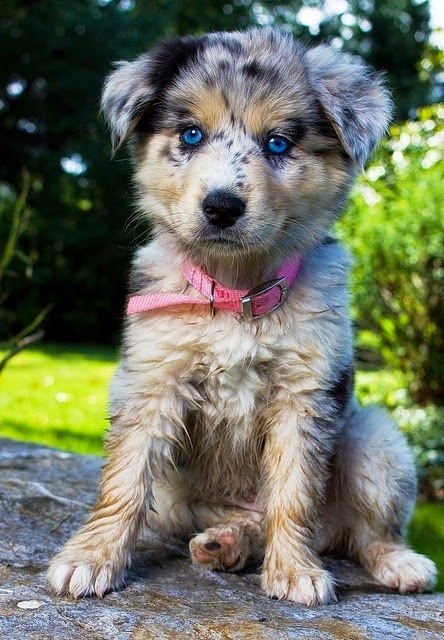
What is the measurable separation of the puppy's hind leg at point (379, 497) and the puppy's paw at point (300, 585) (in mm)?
526

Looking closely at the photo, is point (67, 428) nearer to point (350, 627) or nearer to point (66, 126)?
point (350, 627)

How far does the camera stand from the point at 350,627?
2639mm

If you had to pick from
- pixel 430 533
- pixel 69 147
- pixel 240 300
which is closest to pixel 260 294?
pixel 240 300

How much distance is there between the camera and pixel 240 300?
3.11 m

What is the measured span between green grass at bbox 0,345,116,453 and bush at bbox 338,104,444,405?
2.85 meters

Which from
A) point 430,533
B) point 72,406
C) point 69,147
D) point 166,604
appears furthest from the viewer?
point 69,147

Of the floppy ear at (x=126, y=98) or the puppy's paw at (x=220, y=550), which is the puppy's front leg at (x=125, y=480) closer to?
the puppy's paw at (x=220, y=550)

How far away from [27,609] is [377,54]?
2953 cm

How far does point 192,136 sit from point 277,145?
0.33 meters

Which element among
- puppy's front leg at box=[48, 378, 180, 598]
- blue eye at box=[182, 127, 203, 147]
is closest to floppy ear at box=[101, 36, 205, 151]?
blue eye at box=[182, 127, 203, 147]

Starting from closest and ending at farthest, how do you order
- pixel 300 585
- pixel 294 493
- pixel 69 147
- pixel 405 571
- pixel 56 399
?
pixel 300 585 < pixel 294 493 < pixel 405 571 < pixel 56 399 < pixel 69 147

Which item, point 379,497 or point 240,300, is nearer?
point 240,300

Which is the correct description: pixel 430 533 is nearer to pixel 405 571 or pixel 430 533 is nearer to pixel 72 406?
pixel 405 571

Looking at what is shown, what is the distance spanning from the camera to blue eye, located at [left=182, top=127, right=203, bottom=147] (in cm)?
309
